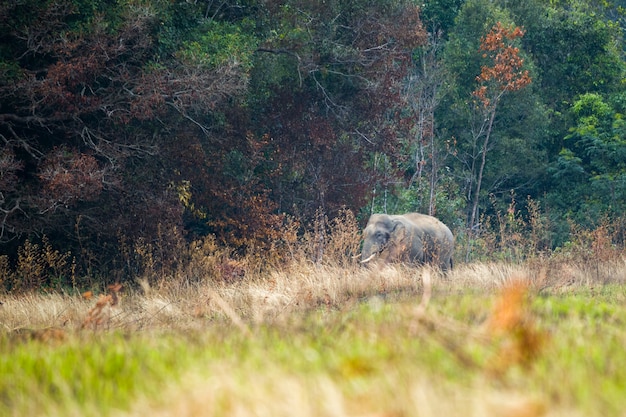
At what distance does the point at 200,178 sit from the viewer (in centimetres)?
1925

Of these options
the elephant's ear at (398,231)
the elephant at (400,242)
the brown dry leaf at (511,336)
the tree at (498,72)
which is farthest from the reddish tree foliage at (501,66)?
the brown dry leaf at (511,336)

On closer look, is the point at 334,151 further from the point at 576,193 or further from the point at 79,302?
the point at 576,193

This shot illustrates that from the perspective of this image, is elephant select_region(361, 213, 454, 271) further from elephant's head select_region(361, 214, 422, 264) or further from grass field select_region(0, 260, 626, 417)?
grass field select_region(0, 260, 626, 417)

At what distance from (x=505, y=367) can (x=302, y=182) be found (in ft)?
60.1

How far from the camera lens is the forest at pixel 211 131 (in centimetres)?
1544

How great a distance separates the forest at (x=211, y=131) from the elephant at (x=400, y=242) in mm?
1012

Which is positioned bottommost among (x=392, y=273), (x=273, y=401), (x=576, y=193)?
(x=576, y=193)

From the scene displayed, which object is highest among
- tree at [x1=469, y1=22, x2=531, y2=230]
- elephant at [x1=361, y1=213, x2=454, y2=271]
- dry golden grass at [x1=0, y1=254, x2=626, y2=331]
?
tree at [x1=469, y1=22, x2=531, y2=230]

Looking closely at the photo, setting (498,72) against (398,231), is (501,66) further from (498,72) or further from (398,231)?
(398,231)

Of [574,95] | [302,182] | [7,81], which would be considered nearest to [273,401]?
[7,81]

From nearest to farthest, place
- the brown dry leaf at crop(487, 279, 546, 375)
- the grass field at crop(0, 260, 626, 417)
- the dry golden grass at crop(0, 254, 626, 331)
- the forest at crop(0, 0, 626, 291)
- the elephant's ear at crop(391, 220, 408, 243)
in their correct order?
the grass field at crop(0, 260, 626, 417) < the brown dry leaf at crop(487, 279, 546, 375) < the dry golden grass at crop(0, 254, 626, 331) < the forest at crop(0, 0, 626, 291) < the elephant's ear at crop(391, 220, 408, 243)

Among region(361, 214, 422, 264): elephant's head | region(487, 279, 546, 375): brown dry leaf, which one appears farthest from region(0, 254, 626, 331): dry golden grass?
region(487, 279, 546, 375): brown dry leaf

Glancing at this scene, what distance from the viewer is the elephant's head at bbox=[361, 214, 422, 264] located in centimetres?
1965

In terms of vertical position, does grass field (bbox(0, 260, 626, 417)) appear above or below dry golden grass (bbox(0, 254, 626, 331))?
above
